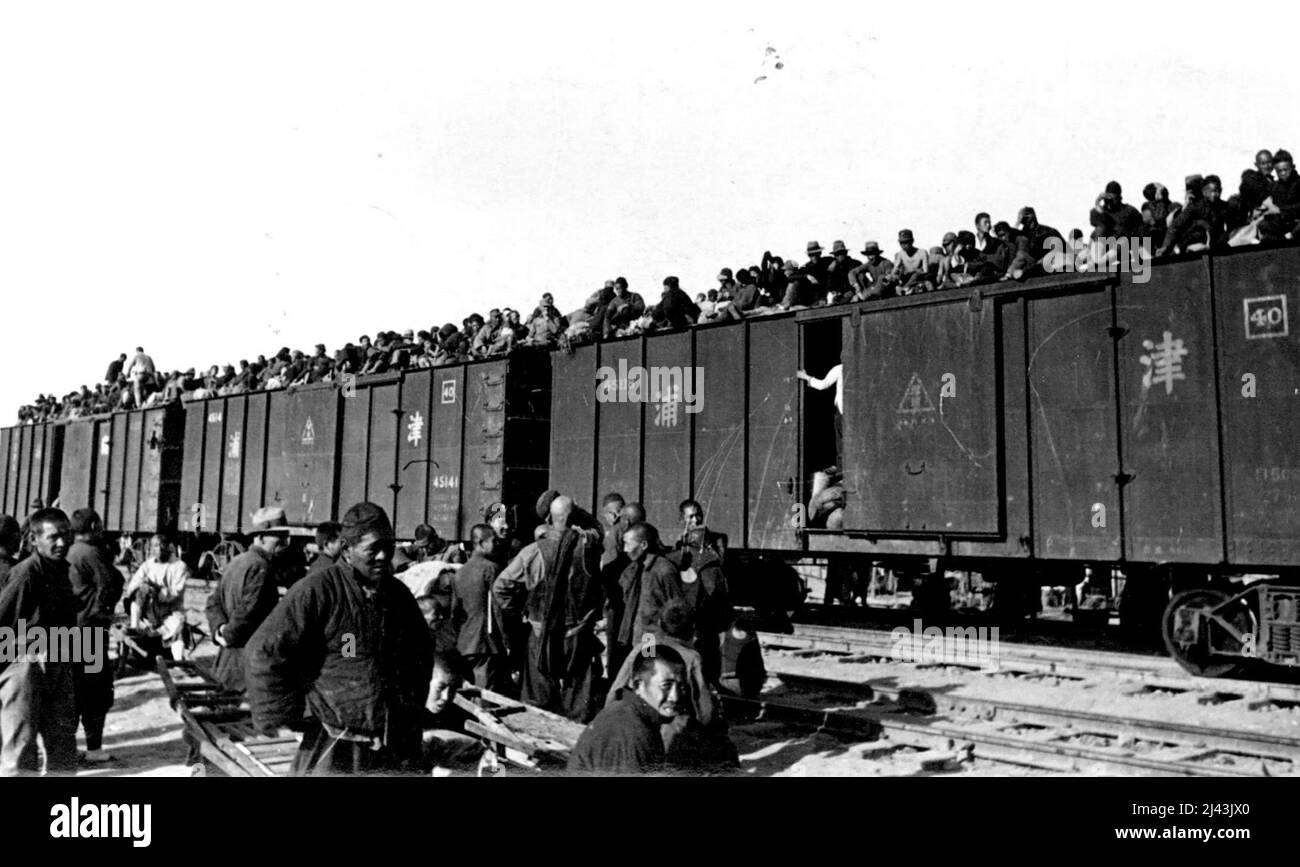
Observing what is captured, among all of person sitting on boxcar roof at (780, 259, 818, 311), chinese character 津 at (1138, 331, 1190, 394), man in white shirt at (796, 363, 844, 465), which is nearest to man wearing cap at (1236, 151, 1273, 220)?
chinese character 津 at (1138, 331, 1190, 394)

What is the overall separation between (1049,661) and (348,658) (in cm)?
798

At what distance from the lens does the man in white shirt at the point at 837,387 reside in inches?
440

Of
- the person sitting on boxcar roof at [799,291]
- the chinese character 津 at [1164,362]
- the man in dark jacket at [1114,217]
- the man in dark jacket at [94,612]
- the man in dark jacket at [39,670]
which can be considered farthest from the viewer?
the person sitting on boxcar roof at [799,291]

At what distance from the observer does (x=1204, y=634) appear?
8.76m

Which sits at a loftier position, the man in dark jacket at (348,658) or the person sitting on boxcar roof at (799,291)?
the person sitting on boxcar roof at (799,291)

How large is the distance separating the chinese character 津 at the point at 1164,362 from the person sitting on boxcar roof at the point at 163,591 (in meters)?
9.86

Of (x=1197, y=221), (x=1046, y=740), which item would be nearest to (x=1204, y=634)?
(x=1046, y=740)

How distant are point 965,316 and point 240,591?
751 centimetres

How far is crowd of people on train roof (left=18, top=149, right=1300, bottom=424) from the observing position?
915cm

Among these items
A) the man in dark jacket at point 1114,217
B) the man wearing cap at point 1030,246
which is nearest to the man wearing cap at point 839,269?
the man wearing cap at point 1030,246

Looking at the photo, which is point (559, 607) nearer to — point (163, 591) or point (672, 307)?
point (163, 591)

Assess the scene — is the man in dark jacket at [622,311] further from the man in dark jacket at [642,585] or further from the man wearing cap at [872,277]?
the man in dark jacket at [642,585]

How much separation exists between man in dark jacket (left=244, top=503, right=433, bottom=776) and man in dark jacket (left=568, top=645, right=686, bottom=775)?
863 millimetres

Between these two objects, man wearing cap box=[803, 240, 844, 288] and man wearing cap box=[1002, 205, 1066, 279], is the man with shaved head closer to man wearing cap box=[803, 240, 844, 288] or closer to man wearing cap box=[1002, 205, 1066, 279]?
man wearing cap box=[1002, 205, 1066, 279]
